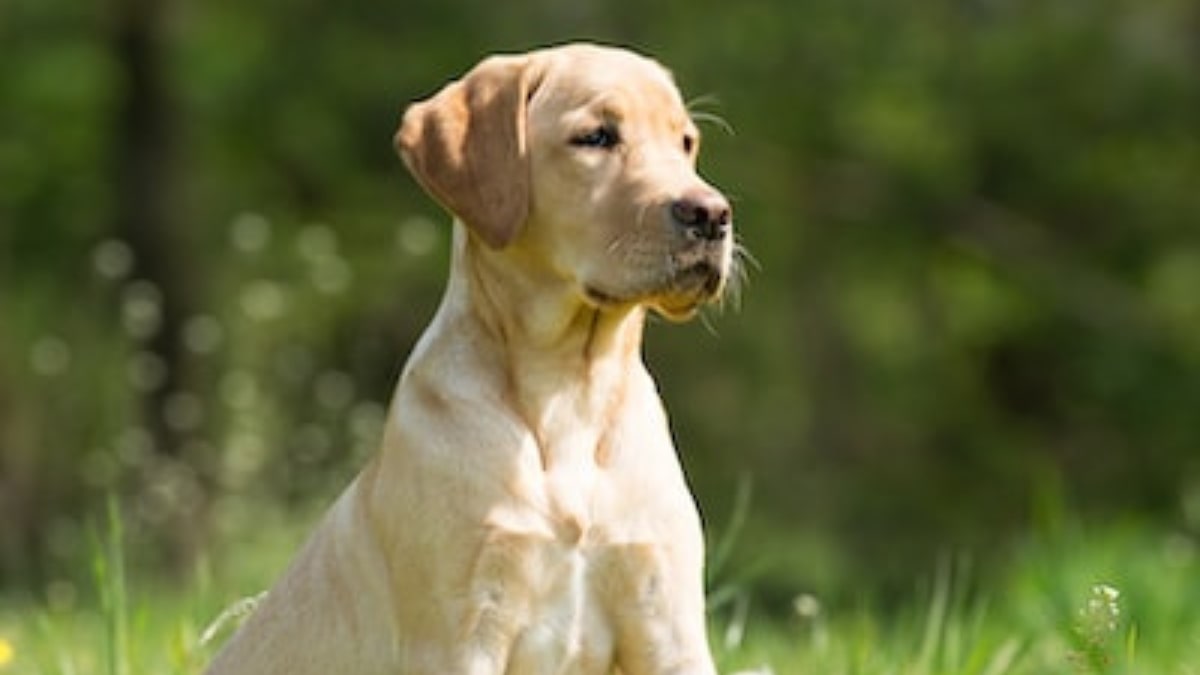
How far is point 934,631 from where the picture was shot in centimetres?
598

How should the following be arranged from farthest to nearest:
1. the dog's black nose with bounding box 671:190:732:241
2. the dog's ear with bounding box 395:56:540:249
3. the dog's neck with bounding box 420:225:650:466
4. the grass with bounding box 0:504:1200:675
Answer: the grass with bounding box 0:504:1200:675, the dog's neck with bounding box 420:225:650:466, the dog's ear with bounding box 395:56:540:249, the dog's black nose with bounding box 671:190:732:241

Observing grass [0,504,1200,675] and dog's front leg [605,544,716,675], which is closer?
dog's front leg [605,544,716,675]

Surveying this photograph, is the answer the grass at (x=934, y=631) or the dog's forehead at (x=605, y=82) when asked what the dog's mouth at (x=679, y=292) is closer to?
the dog's forehead at (x=605, y=82)

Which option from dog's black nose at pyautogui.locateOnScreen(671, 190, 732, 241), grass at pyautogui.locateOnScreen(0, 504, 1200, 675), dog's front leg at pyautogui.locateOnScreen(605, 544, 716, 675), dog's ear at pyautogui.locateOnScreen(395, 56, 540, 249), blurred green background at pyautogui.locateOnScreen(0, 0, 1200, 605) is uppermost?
dog's ear at pyautogui.locateOnScreen(395, 56, 540, 249)

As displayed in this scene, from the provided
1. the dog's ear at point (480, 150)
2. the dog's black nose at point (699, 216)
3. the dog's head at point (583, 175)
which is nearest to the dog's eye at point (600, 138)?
the dog's head at point (583, 175)

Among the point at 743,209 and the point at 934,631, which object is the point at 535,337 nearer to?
the point at 934,631

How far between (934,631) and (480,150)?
1.72 metres

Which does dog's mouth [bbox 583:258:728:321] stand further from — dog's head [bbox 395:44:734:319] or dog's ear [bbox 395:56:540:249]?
dog's ear [bbox 395:56:540:249]

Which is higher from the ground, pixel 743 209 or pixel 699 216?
pixel 699 216

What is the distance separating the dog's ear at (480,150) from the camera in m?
4.84

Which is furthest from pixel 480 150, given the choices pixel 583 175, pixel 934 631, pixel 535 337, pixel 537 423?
pixel 934 631

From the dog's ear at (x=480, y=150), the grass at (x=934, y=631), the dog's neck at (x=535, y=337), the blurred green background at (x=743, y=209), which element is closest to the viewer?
the dog's ear at (x=480, y=150)

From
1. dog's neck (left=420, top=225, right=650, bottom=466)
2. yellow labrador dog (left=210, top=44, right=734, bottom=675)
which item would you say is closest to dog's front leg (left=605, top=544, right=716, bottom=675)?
yellow labrador dog (left=210, top=44, right=734, bottom=675)

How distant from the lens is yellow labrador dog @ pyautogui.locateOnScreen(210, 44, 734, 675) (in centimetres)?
473
